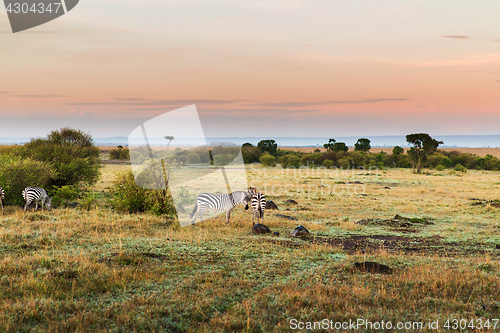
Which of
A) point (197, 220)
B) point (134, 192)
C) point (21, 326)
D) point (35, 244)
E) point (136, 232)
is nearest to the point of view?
point (21, 326)

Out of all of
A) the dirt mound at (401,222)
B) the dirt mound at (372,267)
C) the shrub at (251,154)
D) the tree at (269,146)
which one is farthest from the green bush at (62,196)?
the tree at (269,146)

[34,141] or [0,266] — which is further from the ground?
[34,141]

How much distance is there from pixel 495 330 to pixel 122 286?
7933 mm

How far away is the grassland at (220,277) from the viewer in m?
6.69

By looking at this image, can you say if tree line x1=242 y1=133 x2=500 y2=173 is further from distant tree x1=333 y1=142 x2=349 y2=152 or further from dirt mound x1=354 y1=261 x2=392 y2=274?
dirt mound x1=354 y1=261 x2=392 y2=274

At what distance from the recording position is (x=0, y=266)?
29.0 ft

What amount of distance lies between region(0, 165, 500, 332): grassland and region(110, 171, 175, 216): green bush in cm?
350

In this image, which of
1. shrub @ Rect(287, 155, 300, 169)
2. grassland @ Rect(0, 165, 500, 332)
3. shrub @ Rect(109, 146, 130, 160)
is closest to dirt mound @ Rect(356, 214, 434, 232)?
grassland @ Rect(0, 165, 500, 332)

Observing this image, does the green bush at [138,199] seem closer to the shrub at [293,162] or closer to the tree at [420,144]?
the tree at [420,144]

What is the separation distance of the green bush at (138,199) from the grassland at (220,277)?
3496 mm

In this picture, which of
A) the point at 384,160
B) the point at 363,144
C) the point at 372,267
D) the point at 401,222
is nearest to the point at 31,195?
the point at 372,267

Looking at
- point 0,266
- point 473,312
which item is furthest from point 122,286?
point 473,312

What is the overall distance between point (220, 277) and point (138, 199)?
1332 cm

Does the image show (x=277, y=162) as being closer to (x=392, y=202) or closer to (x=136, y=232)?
(x=392, y=202)
